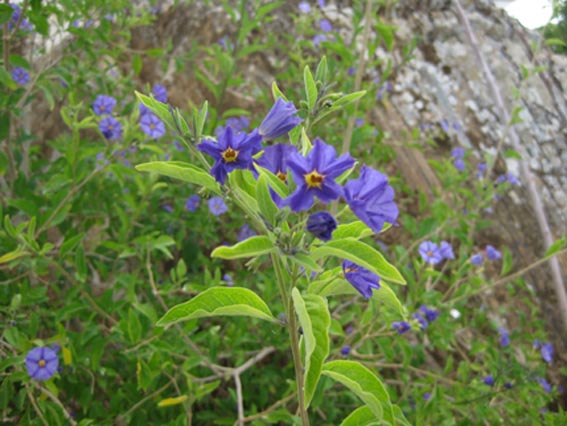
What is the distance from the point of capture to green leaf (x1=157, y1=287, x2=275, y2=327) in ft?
2.56

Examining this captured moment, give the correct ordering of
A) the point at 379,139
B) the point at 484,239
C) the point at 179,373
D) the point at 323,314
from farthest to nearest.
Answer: the point at 484,239 < the point at 379,139 < the point at 179,373 < the point at 323,314

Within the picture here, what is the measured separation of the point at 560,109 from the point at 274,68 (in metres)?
1.81

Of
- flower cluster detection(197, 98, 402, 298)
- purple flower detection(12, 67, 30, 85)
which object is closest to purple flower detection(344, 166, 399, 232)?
flower cluster detection(197, 98, 402, 298)

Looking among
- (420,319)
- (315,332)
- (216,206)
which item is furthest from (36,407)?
(420,319)

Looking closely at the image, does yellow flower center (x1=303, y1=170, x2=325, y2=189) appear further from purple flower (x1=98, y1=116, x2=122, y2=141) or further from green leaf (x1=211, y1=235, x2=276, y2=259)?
purple flower (x1=98, y1=116, x2=122, y2=141)

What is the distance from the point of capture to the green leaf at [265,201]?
0.75m

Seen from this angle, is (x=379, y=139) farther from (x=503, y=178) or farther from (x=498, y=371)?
(x=498, y=371)

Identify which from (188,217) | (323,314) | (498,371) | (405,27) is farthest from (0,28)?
(405,27)

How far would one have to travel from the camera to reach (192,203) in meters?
2.41

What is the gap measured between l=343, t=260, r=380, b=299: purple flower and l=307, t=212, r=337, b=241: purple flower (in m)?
0.12

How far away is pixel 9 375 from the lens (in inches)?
59.7

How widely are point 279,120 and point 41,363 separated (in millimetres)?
1140

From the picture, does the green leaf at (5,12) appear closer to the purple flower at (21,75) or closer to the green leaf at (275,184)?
the purple flower at (21,75)

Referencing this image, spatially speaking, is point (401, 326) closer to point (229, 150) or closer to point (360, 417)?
point (360, 417)
